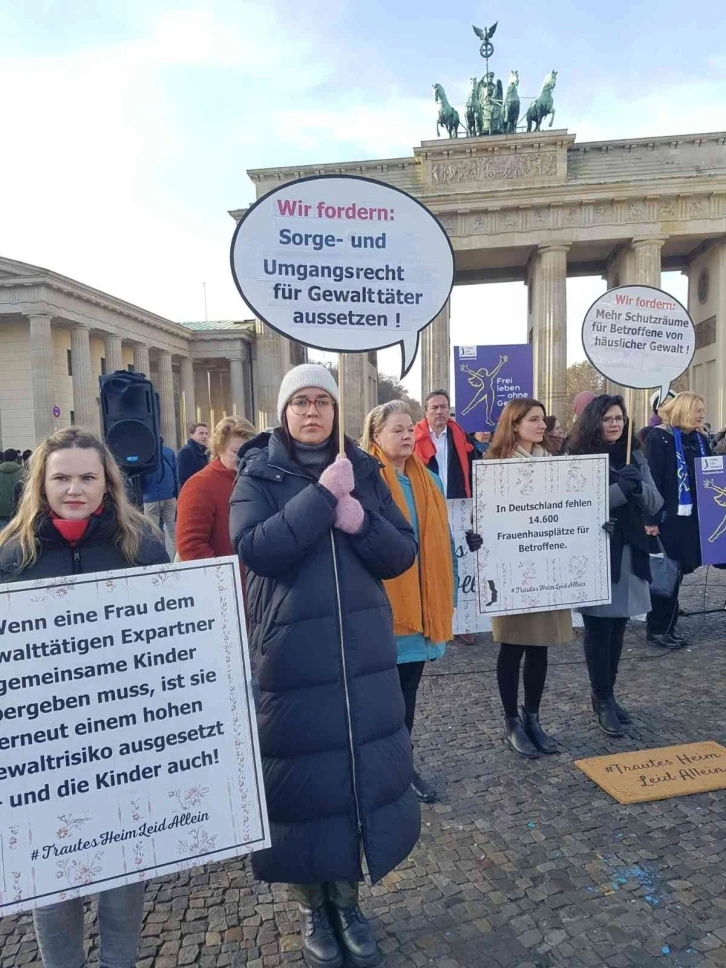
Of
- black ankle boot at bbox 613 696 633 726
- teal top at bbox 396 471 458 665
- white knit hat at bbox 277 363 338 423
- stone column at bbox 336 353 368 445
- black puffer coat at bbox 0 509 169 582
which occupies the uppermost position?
stone column at bbox 336 353 368 445

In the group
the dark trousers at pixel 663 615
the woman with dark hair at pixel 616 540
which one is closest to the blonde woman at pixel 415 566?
the woman with dark hair at pixel 616 540

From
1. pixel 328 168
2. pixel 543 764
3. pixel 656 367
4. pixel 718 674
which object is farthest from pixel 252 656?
pixel 328 168

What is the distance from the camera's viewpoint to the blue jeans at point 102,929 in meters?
1.99

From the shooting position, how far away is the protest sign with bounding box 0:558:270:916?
6.04 ft

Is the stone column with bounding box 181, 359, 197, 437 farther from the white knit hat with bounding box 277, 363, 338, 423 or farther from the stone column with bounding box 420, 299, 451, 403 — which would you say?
the white knit hat with bounding box 277, 363, 338, 423

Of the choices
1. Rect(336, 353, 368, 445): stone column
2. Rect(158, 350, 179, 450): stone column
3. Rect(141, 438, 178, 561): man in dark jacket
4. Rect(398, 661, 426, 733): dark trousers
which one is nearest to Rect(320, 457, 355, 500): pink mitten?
Rect(398, 661, 426, 733): dark trousers

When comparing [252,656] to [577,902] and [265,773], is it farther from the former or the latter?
[577,902]

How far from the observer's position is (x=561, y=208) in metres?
31.0

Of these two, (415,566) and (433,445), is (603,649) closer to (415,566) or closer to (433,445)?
(415,566)

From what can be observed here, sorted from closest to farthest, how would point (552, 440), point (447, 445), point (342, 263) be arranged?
point (342, 263)
point (552, 440)
point (447, 445)

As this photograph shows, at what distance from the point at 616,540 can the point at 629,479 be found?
1.22 feet

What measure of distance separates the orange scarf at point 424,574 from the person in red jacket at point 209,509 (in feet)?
2.89

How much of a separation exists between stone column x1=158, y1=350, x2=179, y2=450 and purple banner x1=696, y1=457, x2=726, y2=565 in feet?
114

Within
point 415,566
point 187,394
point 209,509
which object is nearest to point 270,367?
point 187,394
